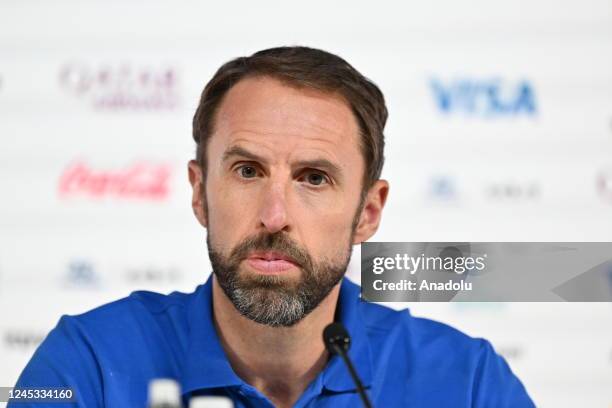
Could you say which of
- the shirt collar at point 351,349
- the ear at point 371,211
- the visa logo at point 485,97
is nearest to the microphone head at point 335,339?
the shirt collar at point 351,349

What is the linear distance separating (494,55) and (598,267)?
722 millimetres

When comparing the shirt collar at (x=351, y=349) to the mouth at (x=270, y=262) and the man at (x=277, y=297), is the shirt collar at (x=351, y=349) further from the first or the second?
the mouth at (x=270, y=262)

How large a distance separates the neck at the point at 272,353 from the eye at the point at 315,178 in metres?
0.23

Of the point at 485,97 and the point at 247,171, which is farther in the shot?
the point at 485,97

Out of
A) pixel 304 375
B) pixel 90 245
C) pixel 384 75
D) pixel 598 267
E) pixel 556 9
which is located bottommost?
pixel 304 375

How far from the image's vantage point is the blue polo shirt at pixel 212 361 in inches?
62.6

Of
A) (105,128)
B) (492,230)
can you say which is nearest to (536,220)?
(492,230)

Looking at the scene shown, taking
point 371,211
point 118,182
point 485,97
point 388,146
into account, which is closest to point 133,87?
point 118,182

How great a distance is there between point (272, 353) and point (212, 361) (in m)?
0.12

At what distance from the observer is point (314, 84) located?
165 centimetres

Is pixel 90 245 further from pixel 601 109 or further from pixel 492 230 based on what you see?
pixel 601 109

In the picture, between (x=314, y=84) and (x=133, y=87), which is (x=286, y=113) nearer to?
(x=314, y=84)

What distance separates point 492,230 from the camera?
274cm

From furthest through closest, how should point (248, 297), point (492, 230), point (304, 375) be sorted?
point (492, 230)
point (304, 375)
point (248, 297)
